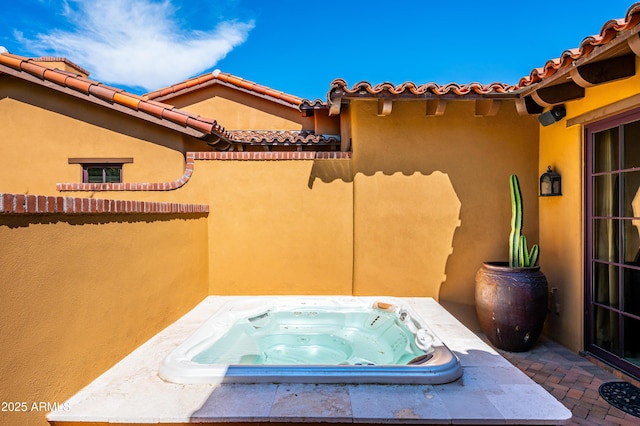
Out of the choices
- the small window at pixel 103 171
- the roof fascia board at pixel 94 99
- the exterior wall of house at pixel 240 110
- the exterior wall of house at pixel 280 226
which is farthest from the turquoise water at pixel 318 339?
the exterior wall of house at pixel 240 110

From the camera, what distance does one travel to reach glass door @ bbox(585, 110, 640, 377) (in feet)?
13.5

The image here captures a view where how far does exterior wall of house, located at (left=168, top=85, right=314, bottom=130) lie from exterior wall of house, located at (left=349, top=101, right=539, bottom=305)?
442 cm

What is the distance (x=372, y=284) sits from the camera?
5969 millimetres

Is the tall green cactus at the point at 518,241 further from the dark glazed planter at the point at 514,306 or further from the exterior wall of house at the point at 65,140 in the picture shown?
the exterior wall of house at the point at 65,140

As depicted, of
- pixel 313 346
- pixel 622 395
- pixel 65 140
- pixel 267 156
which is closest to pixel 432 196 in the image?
pixel 267 156

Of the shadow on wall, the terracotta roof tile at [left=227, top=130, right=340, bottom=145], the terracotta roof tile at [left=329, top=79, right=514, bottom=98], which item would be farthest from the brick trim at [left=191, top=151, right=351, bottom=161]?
the terracotta roof tile at [left=227, top=130, right=340, bottom=145]

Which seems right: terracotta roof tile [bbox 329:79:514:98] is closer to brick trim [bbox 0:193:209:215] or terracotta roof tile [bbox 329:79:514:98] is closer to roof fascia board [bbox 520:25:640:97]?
roof fascia board [bbox 520:25:640:97]

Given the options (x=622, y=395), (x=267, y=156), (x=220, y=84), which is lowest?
(x=622, y=395)

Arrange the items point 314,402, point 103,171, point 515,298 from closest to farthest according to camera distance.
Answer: point 314,402
point 515,298
point 103,171

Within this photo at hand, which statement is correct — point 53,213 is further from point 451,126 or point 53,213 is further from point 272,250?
point 451,126

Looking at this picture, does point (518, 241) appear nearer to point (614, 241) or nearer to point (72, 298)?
point (614, 241)

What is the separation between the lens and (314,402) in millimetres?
2539

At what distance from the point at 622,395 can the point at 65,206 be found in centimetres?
573

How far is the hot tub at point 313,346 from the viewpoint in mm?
2850
